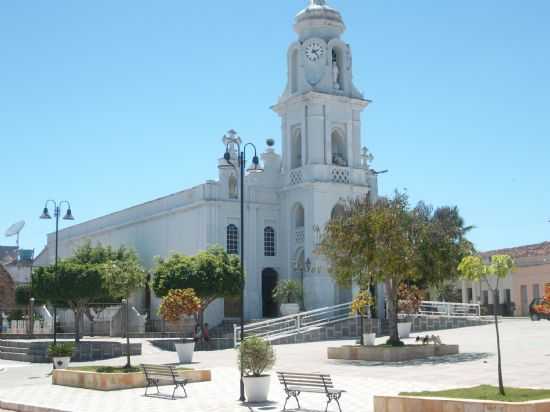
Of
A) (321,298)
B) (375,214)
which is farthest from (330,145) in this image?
(375,214)

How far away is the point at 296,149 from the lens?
45656 millimetres

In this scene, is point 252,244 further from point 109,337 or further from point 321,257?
point 109,337

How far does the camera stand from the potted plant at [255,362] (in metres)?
17.8

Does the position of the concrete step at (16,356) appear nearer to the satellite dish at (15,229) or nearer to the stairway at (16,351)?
the stairway at (16,351)

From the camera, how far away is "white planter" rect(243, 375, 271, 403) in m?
17.8

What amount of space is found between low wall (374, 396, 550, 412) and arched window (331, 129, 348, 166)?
99.8 feet

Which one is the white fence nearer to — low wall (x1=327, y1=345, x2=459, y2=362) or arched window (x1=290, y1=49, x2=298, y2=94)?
arched window (x1=290, y1=49, x2=298, y2=94)

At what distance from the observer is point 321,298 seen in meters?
41.8

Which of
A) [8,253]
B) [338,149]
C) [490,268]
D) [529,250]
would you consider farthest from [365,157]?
[8,253]

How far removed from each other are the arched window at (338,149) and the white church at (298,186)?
58 millimetres

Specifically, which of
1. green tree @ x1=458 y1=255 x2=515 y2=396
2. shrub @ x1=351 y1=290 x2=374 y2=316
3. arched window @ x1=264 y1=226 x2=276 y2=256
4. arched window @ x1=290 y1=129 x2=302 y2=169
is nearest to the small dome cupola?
arched window @ x1=290 y1=129 x2=302 y2=169

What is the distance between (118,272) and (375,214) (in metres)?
9.13

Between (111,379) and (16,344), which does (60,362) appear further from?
(16,344)

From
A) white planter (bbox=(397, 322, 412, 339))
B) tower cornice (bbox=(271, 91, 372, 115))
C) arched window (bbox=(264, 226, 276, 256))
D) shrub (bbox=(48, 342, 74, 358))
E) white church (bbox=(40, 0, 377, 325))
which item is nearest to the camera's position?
shrub (bbox=(48, 342, 74, 358))
